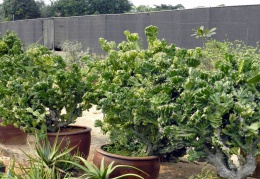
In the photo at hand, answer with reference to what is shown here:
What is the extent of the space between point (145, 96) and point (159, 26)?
1067cm

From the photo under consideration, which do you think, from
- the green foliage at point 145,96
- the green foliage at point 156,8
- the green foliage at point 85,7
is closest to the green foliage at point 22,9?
the green foliage at point 85,7

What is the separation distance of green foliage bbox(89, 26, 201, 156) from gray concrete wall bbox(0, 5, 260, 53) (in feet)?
23.5

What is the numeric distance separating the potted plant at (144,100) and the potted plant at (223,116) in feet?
0.56

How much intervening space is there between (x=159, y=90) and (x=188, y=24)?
9534 mm

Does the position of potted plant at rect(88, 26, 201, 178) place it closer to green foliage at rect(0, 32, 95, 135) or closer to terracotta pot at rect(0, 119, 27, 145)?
green foliage at rect(0, 32, 95, 135)

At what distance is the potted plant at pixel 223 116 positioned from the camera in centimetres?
365

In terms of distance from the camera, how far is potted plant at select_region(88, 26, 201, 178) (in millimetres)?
4082

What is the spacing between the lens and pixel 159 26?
1457cm

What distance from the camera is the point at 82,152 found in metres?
5.18

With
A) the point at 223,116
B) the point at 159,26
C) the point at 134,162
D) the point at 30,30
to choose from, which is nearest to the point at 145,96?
the point at 134,162

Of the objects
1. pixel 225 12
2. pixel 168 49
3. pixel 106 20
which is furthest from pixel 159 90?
pixel 106 20

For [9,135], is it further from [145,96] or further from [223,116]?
[223,116]

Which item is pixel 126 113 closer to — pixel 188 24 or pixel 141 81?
pixel 141 81

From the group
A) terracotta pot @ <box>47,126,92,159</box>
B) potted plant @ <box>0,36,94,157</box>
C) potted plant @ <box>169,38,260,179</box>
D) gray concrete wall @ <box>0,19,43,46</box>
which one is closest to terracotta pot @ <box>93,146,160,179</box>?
potted plant @ <box>169,38,260,179</box>
